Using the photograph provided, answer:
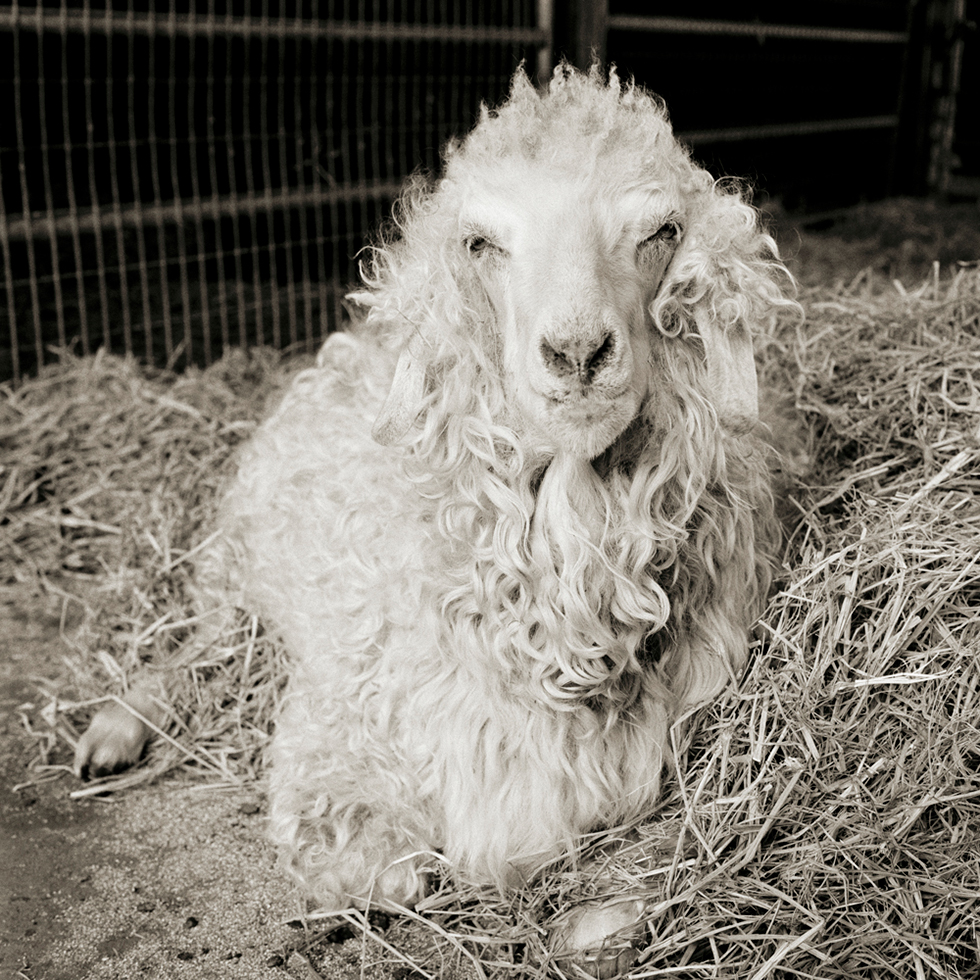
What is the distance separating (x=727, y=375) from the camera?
210 cm

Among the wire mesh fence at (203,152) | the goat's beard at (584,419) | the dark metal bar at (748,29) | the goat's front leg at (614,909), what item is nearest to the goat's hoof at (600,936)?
the goat's front leg at (614,909)

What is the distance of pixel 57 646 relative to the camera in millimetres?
3199

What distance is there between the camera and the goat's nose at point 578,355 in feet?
5.77

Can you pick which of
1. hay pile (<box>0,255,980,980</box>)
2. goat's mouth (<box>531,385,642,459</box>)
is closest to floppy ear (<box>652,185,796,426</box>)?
goat's mouth (<box>531,385,642,459</box>)

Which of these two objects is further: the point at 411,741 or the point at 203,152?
the point at 203,152

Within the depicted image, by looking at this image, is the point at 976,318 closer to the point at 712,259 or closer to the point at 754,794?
the point at 712,259

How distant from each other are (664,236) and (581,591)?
0.69 m

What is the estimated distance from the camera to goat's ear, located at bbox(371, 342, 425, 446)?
2127mm

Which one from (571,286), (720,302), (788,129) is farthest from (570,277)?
(788,129)

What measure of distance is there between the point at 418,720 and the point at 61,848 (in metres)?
→ 0.87

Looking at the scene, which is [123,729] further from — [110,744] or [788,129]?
[788,129]

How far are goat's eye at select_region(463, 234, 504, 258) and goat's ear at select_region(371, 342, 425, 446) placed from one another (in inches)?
8.7

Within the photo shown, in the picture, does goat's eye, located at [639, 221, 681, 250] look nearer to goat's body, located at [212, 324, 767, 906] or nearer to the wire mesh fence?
goat's body, located at [212, 324, 767, 906]

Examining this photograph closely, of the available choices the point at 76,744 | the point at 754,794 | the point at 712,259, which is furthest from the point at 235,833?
the point at 712,259
